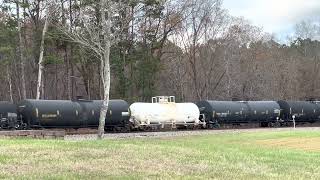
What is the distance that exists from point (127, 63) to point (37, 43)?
13.2m

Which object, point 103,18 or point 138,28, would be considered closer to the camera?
point 103,18

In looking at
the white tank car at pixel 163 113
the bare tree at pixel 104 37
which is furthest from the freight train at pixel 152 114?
the bare tree at pixel 104 37

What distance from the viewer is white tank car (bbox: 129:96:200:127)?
4475 cm

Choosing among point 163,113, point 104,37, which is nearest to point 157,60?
point 163,113

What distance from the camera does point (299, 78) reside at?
93312 millimetres

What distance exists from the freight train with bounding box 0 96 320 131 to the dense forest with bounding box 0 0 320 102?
9208 mm

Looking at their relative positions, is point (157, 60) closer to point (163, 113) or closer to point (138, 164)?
point (163, 113)

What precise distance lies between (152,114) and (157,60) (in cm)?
2274

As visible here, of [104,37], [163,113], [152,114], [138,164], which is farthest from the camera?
[163,113]

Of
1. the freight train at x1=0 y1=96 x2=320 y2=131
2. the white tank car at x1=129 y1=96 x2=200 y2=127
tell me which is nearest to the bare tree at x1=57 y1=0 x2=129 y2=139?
the freight train at x1=0 y1=96 x2=320 y2=131

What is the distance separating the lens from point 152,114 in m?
44.9

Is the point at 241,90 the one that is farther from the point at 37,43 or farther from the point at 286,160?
the point at 286,160

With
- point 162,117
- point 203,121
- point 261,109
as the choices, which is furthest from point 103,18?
point 261,109

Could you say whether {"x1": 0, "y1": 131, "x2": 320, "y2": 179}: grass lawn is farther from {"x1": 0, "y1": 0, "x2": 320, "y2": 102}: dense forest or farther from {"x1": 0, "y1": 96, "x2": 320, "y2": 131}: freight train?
{"x1": 0, "y1": 0, "x2": 320, "y2": 102}: dense forest
